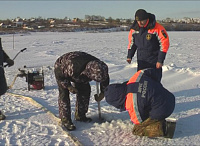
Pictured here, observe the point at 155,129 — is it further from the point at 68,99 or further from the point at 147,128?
the point at 68,99

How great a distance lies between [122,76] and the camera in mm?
6184

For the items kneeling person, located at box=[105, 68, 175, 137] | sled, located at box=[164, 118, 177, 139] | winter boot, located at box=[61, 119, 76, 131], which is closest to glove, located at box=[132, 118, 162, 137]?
kneeling person, located at box=[105, 68, 175, 137]

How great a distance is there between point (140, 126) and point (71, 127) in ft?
2.98

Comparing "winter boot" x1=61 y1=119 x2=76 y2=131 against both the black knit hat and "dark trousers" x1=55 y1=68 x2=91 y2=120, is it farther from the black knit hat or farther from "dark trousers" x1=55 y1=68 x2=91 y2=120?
the black knit hat

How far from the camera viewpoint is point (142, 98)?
2.65m

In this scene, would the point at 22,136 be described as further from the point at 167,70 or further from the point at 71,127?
the point at 167,70

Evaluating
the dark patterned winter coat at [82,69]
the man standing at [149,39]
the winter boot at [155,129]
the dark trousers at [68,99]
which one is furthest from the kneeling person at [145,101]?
the man standing at [149,39]

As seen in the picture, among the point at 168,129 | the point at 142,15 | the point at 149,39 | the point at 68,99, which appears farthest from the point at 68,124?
the point at 142,15

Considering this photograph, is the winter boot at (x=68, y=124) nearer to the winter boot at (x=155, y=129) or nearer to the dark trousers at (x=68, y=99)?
the dark trousers at (x=68, y=99)

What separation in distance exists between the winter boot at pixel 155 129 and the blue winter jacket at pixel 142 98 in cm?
7

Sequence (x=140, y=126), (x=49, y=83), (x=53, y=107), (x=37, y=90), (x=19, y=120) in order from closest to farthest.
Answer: (x=140, y=126) → (x=19, y=120) → (x=53, y=107) → (x=37, y=90) → (x=49, y=83)

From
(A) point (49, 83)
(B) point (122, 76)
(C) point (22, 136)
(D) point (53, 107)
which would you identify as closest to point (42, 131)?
(C) point (22, 136)

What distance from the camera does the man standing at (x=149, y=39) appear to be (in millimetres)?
3676

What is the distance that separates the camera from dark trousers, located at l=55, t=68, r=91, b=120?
323cm
